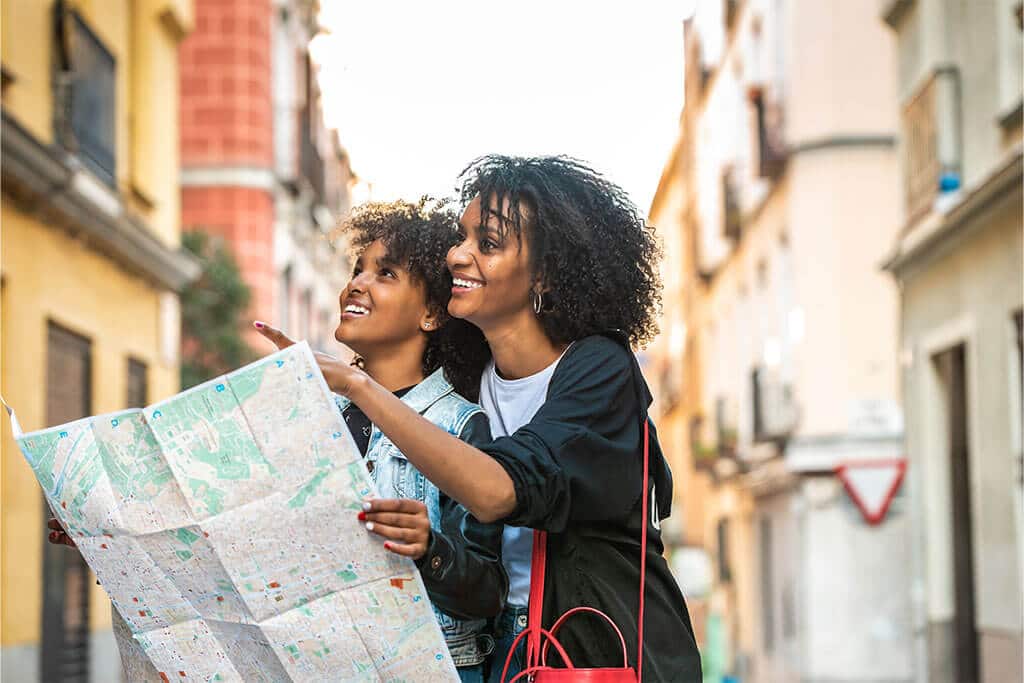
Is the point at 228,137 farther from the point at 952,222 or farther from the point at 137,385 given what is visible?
the point at 952,222

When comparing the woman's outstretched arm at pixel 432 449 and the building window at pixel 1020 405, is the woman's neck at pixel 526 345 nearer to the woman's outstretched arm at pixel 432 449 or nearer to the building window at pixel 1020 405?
the woman's outstretched arm at pixel 432 449

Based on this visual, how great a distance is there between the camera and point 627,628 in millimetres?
3186

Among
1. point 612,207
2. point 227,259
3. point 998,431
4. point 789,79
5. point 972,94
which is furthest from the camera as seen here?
point 789,79

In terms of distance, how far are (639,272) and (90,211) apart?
384 inches

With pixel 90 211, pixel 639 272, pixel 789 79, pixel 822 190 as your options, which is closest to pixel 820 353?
pixel 822 190

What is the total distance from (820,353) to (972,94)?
969cm

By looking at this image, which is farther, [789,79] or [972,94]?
[789,79]

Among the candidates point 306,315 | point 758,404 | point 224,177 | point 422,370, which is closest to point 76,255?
point 422,370

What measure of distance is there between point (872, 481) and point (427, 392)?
16673 mm

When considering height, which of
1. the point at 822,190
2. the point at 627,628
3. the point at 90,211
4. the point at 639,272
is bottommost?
the point at 627,628

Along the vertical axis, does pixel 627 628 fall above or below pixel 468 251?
below

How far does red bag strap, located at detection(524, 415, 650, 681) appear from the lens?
3131 millimetres

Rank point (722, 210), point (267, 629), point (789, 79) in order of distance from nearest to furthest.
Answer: point (267, 629)
point (789, 79)
point (722, 210)

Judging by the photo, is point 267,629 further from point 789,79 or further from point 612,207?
point 789,79
